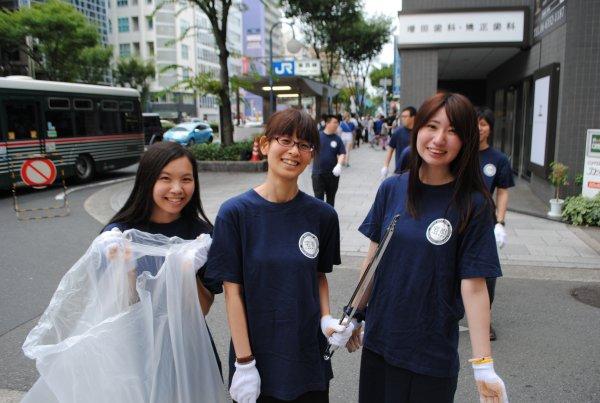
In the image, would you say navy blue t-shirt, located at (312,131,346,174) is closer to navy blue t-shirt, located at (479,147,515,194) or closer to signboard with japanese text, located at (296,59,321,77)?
navy blue t-shirt, located at (479,147,515,194)

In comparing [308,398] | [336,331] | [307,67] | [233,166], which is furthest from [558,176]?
[307,67]

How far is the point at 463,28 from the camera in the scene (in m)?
10.3

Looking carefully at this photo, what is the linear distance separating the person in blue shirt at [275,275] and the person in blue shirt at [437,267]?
0.81 ft

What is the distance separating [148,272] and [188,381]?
0.43m

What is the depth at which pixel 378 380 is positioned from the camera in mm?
1919

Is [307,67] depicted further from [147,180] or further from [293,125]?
[293,125]

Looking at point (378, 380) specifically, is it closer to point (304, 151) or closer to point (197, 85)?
point (304, 151)

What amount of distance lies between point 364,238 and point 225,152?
889 centimetres

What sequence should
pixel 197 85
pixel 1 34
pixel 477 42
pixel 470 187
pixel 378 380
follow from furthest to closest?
1. pixel 1 34
2. pixel 197 85
3. pixel 477 42
4. pixel 378 380
5. pixel 470 187

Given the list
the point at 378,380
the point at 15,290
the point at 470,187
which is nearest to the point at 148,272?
the point at 378,380

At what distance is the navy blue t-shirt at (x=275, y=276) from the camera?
1752 millimetres

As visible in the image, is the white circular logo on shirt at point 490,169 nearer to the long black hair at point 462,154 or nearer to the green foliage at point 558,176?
the long black hair at point 462,154

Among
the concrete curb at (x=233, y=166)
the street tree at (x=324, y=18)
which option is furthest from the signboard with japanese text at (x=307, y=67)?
the concrete curb at (x=233, y=166)

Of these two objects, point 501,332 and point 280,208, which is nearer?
point 280,208
